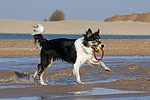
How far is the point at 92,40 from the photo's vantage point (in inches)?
331

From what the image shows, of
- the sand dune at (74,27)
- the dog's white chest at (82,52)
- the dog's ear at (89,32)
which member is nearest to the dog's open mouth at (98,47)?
the dog's white chest at (82,52)

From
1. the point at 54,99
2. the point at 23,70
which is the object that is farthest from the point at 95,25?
the point at 54,99

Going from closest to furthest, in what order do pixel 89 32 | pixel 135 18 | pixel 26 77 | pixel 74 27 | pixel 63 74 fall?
1. pixel 89 32
2. pixel 26 77
3. pixel 63 74
4. pixel 74 27
5. pixel 135 18

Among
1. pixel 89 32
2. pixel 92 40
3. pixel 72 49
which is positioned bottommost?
pixel 72 49

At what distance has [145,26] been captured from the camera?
242 ft

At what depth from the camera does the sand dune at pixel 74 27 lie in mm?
65062

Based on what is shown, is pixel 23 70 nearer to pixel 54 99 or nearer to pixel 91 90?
pixel 91 90

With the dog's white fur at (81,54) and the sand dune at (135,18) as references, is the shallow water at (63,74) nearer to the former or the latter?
the dog's white fur at (81,54)

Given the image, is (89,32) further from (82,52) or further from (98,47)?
(82,52)

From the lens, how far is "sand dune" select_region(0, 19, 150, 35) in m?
65.1

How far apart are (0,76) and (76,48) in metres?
2.72

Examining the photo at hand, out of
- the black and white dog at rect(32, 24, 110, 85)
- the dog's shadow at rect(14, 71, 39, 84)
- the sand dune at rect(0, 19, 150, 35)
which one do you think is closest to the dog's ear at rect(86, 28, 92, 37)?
the black and white dog at rect(32, 24, 110, 85)

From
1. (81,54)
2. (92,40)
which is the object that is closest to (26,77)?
(81,54)

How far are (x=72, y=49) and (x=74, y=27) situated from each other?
203 ft
